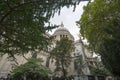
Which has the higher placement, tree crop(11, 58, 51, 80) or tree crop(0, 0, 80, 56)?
tree crop(0, 0, 80, 56)

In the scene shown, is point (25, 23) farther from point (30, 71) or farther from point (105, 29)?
point (30, 71)

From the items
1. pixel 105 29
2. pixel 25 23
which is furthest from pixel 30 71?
pixel 25 23

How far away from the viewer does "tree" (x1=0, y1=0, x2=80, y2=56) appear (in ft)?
15.9

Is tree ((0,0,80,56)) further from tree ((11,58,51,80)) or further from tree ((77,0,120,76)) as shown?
tree ((11,58,51,80))

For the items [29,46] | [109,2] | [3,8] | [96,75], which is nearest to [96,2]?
[109,2]

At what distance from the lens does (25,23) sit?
5.37 meters

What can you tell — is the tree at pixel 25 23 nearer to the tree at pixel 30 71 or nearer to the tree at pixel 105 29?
the tree at pixel 105 29

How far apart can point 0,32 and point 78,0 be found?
2710 mm

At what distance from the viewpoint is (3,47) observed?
6367mm

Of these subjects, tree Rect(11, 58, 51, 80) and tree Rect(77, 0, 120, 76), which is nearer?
tree Rect(77, 0, 120, 76)

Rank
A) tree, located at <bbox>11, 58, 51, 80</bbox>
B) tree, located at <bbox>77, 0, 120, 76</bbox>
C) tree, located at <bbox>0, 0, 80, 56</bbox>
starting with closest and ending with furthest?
1. tree, located at <bbox>0, 0, 80, 56</bbox>
2. tree, located at <bbox>77, 0, 120, 76</bbox>
3. tree, located at <bbox>11, 58, 51, 80</bbox>

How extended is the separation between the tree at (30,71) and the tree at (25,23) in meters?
17.7

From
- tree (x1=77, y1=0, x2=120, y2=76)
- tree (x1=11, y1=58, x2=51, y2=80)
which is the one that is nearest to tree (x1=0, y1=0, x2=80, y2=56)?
tree (x1=77, y1=0, x2=120, y2=76)

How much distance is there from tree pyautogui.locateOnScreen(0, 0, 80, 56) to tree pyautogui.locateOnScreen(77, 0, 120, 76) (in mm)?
6918
